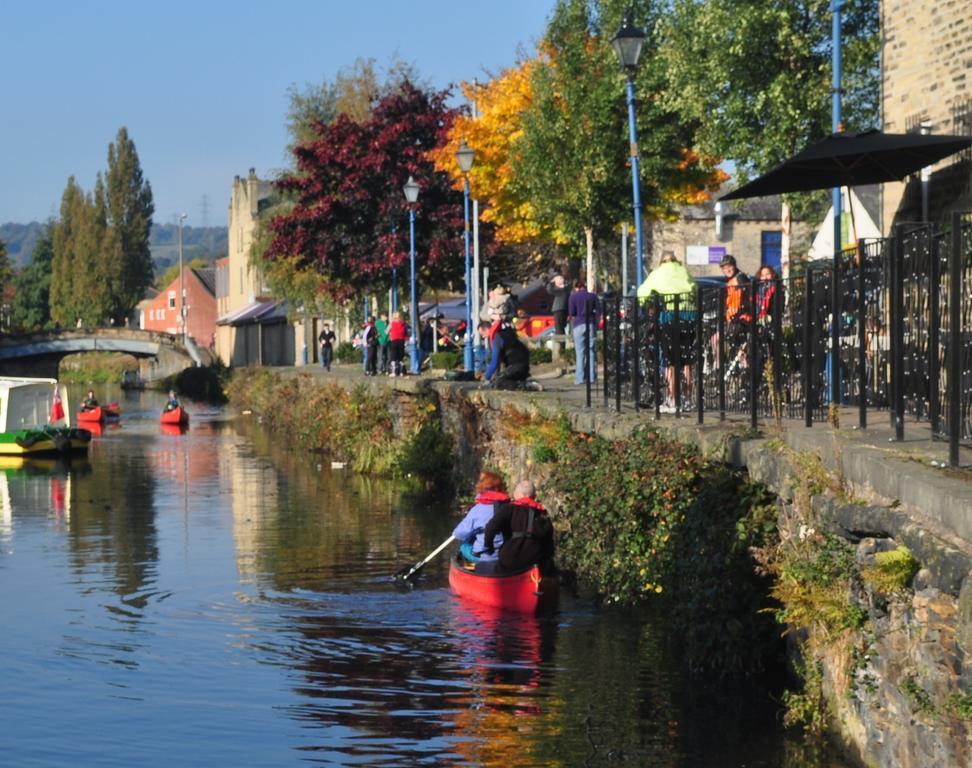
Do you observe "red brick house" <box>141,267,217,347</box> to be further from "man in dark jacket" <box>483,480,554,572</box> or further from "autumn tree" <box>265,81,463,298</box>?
"man in dark jacket" <box>483,480,554,572</box>

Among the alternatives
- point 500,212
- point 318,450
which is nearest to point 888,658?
point 318,450

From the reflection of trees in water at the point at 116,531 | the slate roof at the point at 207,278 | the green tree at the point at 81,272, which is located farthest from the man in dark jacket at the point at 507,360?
the slate roof at the point at 207,278

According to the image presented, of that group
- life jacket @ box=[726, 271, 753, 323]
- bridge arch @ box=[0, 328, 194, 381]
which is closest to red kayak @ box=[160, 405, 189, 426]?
bridge arch @ box=[0, 328, 194, 381]

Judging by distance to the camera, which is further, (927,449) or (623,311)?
(623,311)

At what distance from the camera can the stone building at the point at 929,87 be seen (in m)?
21.0

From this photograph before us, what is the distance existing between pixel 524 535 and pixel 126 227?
10522 cm

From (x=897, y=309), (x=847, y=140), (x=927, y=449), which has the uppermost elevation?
(x=847, y=140)

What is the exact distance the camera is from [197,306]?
12681cm

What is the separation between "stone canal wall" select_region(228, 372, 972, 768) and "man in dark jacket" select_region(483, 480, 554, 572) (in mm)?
2602

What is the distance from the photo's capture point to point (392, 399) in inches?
1258

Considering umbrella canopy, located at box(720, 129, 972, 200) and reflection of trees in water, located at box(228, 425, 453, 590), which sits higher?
umbrella canopy, located at box(720, 129, 972, 200)

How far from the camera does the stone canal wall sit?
7559mm

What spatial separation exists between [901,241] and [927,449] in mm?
1238

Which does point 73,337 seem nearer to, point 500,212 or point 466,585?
point 500,212
